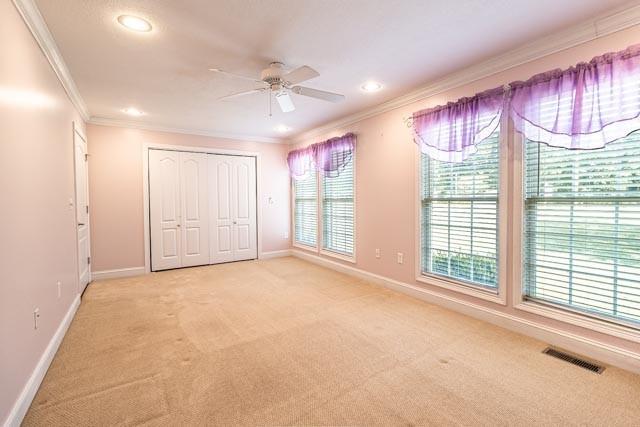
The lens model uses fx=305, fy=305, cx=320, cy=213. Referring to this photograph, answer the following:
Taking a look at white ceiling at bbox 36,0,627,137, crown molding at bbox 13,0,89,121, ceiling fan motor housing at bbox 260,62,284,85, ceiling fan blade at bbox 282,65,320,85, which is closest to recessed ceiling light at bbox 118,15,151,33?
white ceiling at bbox 36,0,627,137

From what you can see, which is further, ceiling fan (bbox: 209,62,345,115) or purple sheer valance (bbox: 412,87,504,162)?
purple sheer valance (bbox: 412,87,504,162)

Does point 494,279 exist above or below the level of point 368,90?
below

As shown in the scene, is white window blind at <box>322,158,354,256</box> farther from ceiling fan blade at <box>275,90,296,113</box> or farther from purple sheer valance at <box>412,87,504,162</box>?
ceiling fan blade at <box>275,90,296,113</box>

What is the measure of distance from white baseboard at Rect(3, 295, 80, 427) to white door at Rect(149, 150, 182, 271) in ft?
7.65

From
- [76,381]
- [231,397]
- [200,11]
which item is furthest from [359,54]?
[76,381]

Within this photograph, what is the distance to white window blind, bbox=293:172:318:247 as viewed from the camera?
586 centimetres

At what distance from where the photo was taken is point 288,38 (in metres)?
2.43

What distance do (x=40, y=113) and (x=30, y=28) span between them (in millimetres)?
596

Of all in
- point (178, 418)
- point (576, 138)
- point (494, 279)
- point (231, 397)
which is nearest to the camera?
point (178, 418)

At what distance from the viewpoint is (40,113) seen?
7.82 feet

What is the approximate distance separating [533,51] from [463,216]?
63.0 inches

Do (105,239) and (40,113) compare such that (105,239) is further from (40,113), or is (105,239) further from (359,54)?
(359,54)

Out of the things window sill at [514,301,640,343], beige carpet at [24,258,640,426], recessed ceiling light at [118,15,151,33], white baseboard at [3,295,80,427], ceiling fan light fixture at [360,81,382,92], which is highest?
ceiling fan light fixture at [360,81,382,92]

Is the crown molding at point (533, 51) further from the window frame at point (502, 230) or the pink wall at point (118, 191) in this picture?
the pink wall at point (118, 191)
